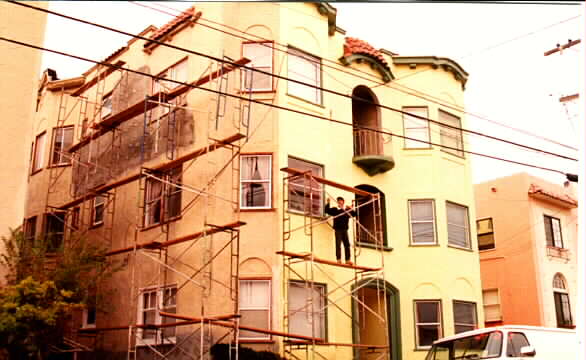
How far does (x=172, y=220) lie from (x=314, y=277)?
15.8 ft

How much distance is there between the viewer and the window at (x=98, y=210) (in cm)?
2562

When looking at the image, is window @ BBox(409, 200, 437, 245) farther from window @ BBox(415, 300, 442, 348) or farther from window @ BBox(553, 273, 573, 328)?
window @ BBox(553, 273, 573, 328)

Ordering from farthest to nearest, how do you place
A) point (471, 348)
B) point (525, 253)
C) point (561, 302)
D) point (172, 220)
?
point (561, 302)
point (525, 253)
point (172, 220)
point (471, 348)

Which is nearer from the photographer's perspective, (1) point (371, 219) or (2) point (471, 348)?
(2) point (471, 348)

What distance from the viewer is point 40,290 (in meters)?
17.6

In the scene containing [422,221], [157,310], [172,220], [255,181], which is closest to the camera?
[157,310]

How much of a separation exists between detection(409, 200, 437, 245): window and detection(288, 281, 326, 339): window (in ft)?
17.2

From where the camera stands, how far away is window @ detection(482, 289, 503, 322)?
32.2 metres

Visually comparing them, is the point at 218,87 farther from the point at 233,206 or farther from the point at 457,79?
the point at 457,79

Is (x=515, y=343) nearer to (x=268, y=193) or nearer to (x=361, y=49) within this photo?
(x=268, y=193)

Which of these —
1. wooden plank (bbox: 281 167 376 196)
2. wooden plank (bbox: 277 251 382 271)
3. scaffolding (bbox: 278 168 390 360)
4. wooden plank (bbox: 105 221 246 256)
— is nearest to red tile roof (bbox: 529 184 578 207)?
scaffolding (bbox: 278 168 390 360)

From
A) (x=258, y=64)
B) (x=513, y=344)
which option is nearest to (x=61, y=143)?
(x=258, y=64)

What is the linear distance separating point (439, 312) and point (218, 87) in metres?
10.4

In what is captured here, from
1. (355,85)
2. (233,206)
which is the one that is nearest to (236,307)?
(233,206)
